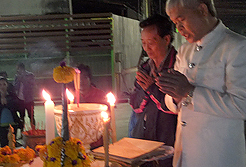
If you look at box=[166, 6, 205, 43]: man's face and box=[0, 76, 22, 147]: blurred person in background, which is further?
box=[0, 76, 22, 147]: blurred person in background

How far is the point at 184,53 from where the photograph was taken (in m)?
1.34

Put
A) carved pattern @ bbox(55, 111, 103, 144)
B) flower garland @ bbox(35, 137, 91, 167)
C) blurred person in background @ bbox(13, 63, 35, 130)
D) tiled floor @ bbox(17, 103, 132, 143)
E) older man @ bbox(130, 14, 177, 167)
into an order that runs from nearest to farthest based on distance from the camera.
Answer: flower garland @ bbox(35, 137, 91, 167), carved pattern @ bbox(55, 111, 103, 144), older man @ bbox(130, 14, 177, 167), blurred person in background @ bbox(13, 63, 35, 130), tiled floor @ bbox(17, 103, 132, 143)

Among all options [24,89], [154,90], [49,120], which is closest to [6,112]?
[24,89]

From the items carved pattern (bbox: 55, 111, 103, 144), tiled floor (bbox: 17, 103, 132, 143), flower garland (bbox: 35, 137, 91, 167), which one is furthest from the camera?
tiled floor (bbox: 17, 103, 132, 143)

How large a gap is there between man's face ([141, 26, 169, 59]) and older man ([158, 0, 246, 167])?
0.46 m

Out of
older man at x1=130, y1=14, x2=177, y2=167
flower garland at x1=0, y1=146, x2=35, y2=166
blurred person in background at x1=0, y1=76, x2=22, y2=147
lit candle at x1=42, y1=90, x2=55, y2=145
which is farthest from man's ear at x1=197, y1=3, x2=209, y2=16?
blurred person in background at x1=0, y1=76, x2=22, y2=147

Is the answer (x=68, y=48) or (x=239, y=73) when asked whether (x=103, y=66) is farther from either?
(x=239, y=73)

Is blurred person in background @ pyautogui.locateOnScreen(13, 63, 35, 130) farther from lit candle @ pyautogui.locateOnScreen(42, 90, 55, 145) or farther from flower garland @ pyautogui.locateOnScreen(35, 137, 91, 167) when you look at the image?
flower garland @ pyautogui.locateOnScreen(35, 137, 91, 167)

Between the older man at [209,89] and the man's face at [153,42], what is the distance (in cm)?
46

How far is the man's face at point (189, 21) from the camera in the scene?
→ 112cm

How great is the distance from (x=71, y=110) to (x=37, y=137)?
0.33m

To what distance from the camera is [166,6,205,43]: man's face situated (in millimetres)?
1121

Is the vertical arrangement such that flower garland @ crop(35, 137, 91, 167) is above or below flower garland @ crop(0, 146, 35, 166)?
above

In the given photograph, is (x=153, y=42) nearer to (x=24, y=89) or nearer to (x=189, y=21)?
(x=189, y=21)
